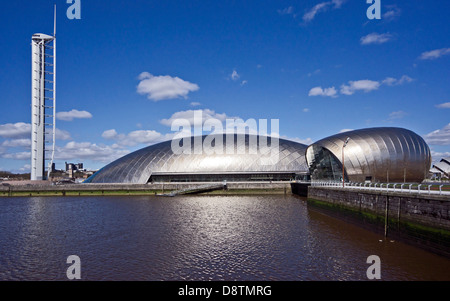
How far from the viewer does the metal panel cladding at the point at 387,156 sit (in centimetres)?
4219

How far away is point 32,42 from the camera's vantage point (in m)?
74.5

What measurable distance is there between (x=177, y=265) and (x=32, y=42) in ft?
258

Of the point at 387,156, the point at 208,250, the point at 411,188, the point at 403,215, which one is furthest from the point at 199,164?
the point at 403,215

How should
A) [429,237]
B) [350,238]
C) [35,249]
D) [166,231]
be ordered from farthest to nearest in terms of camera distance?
[166,231] < [350,238] < [35,249] < [429,237]

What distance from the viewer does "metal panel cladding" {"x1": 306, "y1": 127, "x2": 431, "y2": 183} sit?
42.2 m

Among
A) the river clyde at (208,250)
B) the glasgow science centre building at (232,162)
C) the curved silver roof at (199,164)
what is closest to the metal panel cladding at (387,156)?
the glasgow science centre building at (232,162)

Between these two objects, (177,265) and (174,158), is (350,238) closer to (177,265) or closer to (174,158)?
(177,265)

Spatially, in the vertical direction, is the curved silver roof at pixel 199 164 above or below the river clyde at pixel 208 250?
above

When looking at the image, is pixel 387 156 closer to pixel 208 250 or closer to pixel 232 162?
pixel 232 162

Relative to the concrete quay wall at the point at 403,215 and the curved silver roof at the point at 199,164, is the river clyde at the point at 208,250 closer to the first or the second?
the concrete quay wall at the point at 403,215

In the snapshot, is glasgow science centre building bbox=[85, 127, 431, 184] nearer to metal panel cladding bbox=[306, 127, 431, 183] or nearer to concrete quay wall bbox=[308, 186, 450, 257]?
metal panel cladding bbox=[306, 127, 431, 183]

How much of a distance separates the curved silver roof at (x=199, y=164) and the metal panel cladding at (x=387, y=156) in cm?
2085

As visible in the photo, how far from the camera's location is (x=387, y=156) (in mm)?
42188
